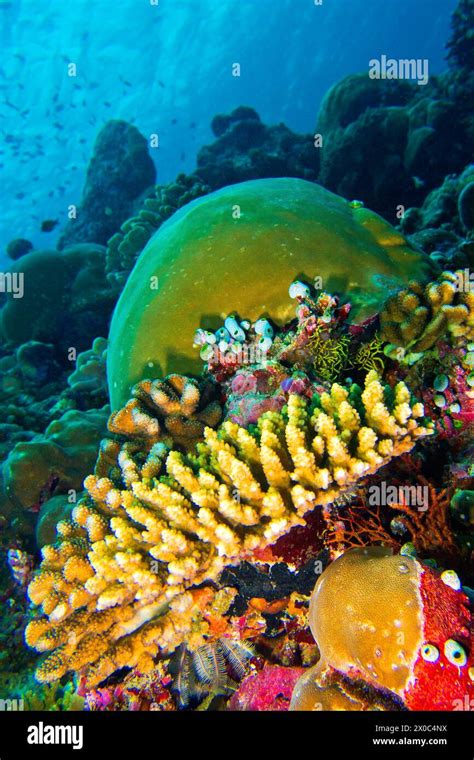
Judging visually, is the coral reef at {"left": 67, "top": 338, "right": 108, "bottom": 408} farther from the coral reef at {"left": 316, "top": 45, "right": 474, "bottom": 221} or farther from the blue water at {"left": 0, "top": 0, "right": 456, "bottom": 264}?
the blue water at {"left": 0, "top": 0, "right": 456, "bottom": 264}

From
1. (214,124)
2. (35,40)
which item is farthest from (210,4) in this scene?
(214,124)

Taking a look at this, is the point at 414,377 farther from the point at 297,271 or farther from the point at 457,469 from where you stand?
the point at 297,271

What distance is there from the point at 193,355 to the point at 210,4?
226 feet

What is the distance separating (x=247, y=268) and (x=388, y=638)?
3.15 meters

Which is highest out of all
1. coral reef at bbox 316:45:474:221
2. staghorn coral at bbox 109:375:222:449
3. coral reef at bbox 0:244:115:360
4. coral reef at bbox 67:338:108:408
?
coral reef at bbox 316:45:474:221

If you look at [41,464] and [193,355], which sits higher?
[193,355]

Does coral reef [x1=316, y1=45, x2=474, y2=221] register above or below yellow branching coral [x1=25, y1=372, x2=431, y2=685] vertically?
above

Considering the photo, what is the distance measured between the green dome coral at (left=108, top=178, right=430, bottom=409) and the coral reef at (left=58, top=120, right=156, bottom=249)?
13524mm

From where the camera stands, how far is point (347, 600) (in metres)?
2.10

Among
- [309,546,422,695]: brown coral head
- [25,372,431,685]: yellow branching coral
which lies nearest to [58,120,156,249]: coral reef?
[25,372,431,685]: yellow branching coral

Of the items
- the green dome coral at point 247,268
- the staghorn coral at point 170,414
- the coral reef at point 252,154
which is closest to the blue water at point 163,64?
the coral reef at point 252,154

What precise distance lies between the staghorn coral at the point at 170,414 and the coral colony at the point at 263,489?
0.06 ft

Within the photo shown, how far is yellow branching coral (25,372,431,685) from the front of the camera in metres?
2.26

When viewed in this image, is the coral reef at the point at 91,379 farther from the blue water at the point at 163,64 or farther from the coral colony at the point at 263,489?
the blue water at the point at 163,64
